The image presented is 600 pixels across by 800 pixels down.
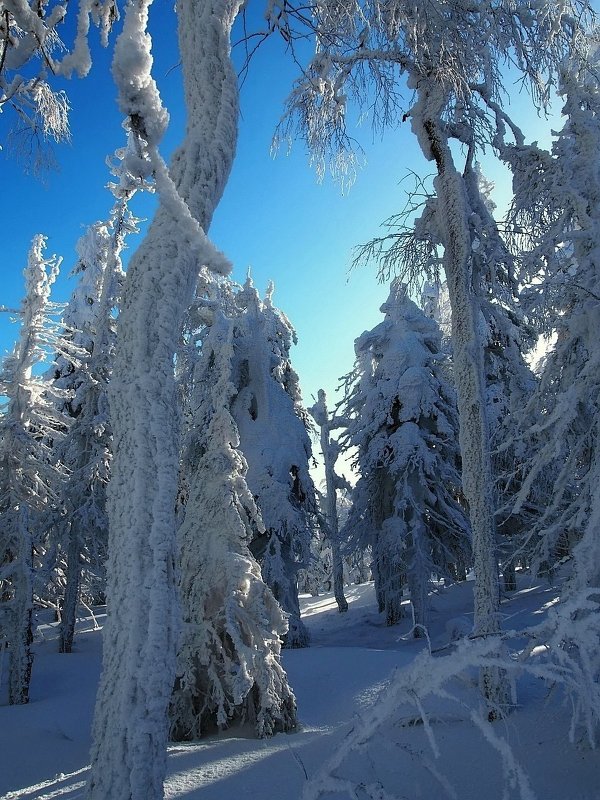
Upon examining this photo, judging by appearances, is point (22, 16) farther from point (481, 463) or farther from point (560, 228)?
point (481, 463)

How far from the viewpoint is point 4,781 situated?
6637mm

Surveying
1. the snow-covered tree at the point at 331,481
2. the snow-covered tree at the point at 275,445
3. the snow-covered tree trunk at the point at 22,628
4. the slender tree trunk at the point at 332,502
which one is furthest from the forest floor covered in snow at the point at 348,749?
the snow-covered tree at the point at 331,481

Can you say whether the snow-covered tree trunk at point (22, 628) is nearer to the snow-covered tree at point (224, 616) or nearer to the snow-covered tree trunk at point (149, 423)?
the snow-covered tree at point (224, 616)

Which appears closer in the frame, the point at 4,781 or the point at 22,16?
the point at 22,16

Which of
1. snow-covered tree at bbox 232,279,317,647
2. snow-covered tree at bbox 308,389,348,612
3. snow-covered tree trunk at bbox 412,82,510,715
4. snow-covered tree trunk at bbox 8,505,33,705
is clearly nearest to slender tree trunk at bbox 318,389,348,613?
snow-covered tree at bbox 308,389,348,612

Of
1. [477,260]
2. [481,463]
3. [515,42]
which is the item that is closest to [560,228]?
[477,260]

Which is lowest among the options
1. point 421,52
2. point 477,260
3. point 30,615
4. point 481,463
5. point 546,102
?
point 30,615

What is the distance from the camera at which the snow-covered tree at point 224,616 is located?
7176mm

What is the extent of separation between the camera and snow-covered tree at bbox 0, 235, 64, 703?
11750 millimetres

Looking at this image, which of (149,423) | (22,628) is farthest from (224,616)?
(22,628)

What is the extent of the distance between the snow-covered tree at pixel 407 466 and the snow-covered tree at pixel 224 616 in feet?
24.8

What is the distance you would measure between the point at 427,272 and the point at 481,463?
10.7 ft

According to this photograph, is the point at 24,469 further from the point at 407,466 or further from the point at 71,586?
the point at 407,466

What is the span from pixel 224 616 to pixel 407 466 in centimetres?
916
